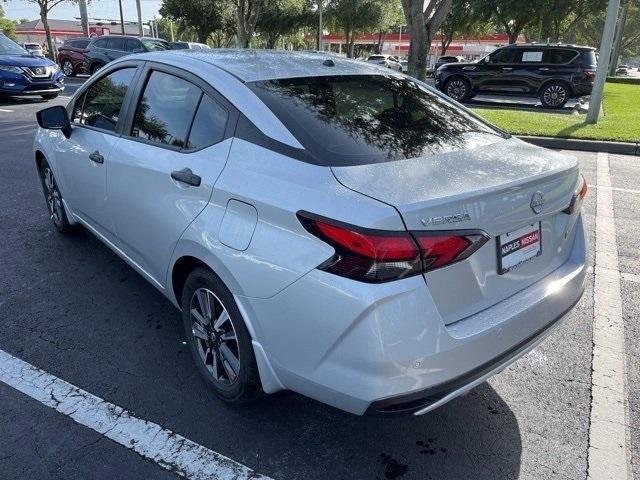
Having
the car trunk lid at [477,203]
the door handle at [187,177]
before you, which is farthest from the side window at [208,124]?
the car trunk lid at [477,203]

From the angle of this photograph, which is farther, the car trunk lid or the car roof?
the car roof

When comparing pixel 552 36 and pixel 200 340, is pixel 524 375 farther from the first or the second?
pixel 552 36

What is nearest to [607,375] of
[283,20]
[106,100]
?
[106,100]

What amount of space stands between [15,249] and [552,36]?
3882cm

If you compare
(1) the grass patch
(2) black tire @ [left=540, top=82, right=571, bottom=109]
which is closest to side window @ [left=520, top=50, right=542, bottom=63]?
(2) black tire @ [left=540, top=82, right=571, bottom=109]

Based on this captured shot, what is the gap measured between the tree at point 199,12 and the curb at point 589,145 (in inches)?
1243

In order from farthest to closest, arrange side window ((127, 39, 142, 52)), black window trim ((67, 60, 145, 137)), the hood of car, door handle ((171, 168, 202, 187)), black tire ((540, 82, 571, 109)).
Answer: side window ((127, 39, 142, 52)) → black tire ((540, 82, 571, 109)) → the hood of car → black window trim ((67, 60, 145, 137)) → door handle ((171, 168, 202, 187))

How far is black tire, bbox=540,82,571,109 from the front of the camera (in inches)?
598

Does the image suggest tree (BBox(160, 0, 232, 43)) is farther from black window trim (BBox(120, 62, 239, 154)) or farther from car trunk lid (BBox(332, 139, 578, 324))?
car trunk lid (BBox(332, 139, 578, 324))

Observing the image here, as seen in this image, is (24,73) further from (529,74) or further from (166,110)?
(529,74)

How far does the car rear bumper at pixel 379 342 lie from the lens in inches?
73.9

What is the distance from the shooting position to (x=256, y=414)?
8.66 feet

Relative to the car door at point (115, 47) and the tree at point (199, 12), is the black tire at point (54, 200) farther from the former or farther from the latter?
the tree at point (199, 12)

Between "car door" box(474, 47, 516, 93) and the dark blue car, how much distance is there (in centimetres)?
1205
